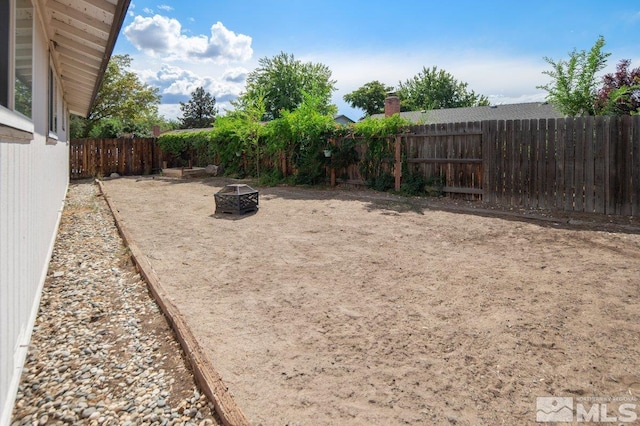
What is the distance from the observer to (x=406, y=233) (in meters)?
5.96

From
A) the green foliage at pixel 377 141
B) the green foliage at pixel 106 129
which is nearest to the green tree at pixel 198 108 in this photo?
the green foliage at pixel 106 129

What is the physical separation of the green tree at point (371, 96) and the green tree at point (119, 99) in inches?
1012

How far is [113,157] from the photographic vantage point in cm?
1777

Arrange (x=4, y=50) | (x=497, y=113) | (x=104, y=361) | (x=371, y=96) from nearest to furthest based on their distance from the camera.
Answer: (x=4, y=50) < (x=104, y=361) < (x=497, y=113) < (x=371, y=96)

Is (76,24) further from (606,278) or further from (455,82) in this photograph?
(455,82)

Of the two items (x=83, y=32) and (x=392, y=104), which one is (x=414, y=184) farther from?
(x=392, y=104)

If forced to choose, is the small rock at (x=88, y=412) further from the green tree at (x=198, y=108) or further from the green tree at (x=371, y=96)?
the green tree at (x=198, y=108)

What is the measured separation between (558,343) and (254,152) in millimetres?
13093

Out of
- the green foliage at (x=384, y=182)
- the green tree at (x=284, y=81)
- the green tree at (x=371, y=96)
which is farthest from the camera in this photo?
the green tree at (x=371, y=96)

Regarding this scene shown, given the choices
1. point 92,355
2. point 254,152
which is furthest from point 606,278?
point 254,152

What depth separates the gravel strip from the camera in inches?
76.9

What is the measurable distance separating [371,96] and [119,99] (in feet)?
92.7

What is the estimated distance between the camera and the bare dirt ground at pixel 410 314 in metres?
2.09

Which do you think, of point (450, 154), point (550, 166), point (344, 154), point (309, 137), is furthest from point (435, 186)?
point (309, 137)
